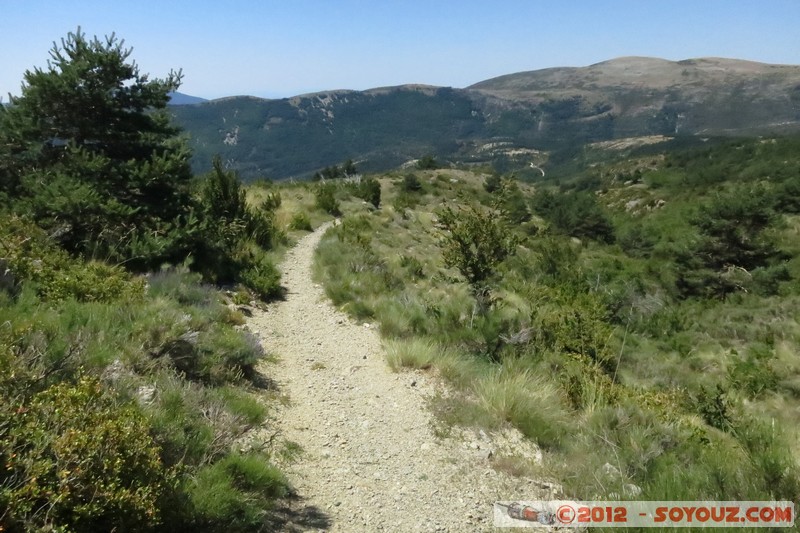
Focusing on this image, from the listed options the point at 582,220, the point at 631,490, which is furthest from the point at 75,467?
the point at 582,220

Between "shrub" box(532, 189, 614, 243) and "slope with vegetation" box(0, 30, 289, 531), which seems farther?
"shrub" box(532, 189, 614, 243)

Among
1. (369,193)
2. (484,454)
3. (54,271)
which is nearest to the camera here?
(484,454)

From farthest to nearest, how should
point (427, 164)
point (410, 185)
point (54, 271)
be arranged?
1. point (427, 164)
2. point (410, 185)
3. point (54, 271)

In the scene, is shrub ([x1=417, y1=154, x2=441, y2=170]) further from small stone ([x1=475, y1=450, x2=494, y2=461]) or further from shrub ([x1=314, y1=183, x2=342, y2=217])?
small stone ([x1=475, y1=450, x2=494, y2=461])

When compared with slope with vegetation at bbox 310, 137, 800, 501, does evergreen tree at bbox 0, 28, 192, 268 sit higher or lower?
higher

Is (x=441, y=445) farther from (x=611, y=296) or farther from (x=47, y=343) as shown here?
(x=611, y=296)

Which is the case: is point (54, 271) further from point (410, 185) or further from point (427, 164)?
point (427, 164)

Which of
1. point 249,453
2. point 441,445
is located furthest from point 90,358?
point 441,445

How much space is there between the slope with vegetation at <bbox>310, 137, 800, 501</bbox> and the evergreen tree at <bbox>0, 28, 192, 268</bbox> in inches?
144

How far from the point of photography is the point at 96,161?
756 centimetres

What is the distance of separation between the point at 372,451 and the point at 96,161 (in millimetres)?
6569

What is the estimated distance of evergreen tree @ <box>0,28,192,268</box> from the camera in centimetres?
733

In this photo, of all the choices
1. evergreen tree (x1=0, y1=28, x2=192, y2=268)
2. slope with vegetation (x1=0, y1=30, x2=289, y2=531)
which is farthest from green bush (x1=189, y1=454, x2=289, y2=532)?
evergreen tree (x1=0, y1=28, x2=192, y2=268)

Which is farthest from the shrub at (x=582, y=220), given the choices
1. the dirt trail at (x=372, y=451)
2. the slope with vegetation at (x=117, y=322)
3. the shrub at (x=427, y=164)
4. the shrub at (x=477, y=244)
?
the dirt trail at (x=372, y=451)
